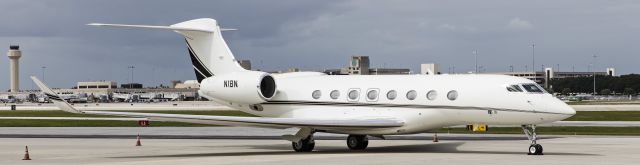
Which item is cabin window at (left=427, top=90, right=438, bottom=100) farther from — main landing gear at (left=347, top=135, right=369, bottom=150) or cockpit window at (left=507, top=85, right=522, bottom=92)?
main landing gear at (left=347, top=135, right=369, bottom=150)

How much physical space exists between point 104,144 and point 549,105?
58.7ft

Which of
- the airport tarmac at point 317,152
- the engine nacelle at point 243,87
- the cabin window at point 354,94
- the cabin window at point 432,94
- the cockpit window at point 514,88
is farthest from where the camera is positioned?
the engine nacelle at point 243,87

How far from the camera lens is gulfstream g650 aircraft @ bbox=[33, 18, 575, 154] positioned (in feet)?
100

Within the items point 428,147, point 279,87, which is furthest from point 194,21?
point 428,147

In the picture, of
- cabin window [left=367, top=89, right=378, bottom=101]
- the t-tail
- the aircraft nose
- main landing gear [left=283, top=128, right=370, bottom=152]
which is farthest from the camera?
the t-tail

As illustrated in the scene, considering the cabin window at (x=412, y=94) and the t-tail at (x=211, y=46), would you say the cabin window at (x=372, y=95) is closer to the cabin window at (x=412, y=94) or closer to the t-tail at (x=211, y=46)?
the cabin window at (x=412, y=94)

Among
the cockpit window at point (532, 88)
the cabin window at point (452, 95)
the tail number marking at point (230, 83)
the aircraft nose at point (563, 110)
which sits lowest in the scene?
the aircraft nose at point (563, 110)

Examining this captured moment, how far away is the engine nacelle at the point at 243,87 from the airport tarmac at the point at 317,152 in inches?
73.8

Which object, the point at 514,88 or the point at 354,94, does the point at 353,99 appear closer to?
the point at 354,94

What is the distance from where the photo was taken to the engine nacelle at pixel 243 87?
113 feet

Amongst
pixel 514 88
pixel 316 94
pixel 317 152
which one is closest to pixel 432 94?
pixel 514 88

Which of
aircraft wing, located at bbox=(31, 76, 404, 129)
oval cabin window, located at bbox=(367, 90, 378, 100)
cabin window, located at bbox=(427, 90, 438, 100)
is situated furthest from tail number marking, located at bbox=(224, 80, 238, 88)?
cabin window, located at bbox=(427, 90, 438, 100)

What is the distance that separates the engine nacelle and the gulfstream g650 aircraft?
4 centimetres

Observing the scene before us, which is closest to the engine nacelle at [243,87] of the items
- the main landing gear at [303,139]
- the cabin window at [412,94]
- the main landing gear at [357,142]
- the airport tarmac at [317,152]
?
the airport tarmac at [317,152]
